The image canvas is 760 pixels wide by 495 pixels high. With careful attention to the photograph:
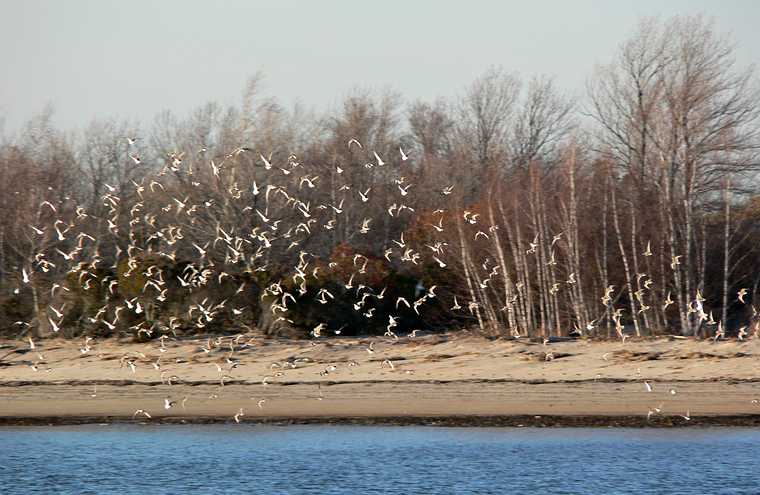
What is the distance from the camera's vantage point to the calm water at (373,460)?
21.9m

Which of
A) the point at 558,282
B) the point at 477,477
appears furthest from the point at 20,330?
the point at 477,477

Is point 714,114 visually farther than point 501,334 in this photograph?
Yes

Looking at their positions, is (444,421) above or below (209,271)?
below

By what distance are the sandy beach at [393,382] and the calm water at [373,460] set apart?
39cm

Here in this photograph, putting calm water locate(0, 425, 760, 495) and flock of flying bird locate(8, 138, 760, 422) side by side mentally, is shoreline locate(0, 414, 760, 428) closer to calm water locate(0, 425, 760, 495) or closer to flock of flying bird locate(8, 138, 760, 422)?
calm water locate(0, 425, 760, 495)

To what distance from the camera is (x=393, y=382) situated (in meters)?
28.0

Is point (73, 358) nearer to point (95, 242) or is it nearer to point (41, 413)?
point (41, 413)

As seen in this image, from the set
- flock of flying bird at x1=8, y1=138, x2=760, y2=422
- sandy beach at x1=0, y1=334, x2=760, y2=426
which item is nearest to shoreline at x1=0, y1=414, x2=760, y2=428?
sandy beach at x1=0, y1=334, x2=760, y2=426

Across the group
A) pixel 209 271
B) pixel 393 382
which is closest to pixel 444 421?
pixel 393 382

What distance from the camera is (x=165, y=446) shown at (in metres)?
24.8

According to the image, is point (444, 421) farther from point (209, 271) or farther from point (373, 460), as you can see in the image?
point (209, 271)

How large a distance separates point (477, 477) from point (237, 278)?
1487 cm

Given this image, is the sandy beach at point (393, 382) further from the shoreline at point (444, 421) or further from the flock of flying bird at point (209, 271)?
the flock of flying bird at point (209, 271)

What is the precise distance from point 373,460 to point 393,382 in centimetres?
470
